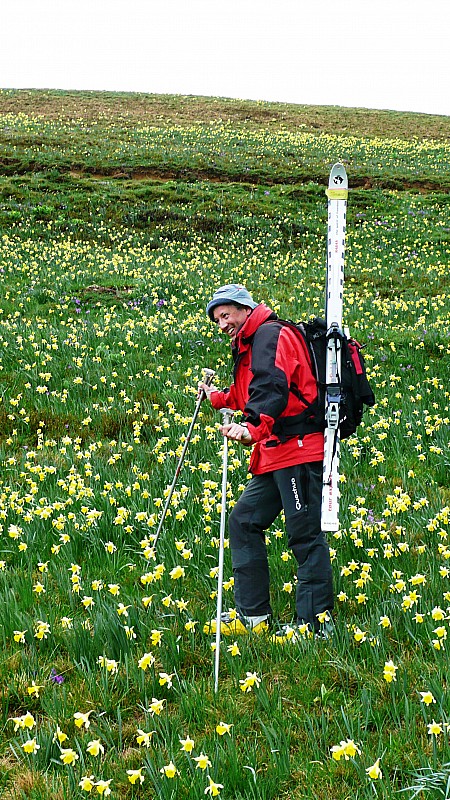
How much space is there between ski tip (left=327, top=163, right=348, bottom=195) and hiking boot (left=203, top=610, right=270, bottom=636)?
279 cm

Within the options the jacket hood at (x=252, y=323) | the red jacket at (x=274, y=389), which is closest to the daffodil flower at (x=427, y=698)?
the red jacket at (x=274, y=389)

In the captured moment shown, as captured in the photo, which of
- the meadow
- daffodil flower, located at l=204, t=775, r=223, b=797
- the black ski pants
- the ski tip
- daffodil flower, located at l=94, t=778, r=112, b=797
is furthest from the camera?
the ski tip

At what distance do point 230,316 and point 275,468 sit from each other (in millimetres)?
1045

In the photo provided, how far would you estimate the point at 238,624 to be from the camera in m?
4.34

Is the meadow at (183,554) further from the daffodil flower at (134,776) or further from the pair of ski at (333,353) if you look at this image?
the pair of ski at (333,353)

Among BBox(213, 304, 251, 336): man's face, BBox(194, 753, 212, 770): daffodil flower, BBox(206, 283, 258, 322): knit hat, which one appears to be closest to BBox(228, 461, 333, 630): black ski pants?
BBox(213, 304, 251, 336): man's face

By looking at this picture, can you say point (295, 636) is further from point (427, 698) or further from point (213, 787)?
point (213, 787)

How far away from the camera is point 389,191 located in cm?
2752

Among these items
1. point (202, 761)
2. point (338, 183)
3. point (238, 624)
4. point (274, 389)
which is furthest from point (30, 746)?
point (338, 183)

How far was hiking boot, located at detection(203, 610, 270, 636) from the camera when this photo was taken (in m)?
4.17

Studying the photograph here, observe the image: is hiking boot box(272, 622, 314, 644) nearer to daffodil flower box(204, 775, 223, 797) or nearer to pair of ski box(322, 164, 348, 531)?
pair of ski box(322, 164, 348, 531)

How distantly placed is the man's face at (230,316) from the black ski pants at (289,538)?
3.33 ft

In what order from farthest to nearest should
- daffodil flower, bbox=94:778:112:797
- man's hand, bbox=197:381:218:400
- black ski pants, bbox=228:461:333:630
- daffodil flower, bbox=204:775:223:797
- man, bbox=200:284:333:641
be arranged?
man's hand, bbox=197:381:218:400 → black ski pants, bbox=228:461:333:630 → man, bbox=200:284:333:641 → daffodil flower, bbox=94:778:112:797 → daffodil flower, bbox=204:775:223:797

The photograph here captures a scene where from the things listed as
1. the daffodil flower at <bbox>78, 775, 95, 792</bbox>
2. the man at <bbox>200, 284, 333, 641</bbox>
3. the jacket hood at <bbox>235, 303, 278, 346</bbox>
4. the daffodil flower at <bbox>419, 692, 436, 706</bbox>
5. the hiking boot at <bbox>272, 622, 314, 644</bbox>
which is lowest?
the daffodil flower at <bbox>78, 775, 95, 792</bbox>
